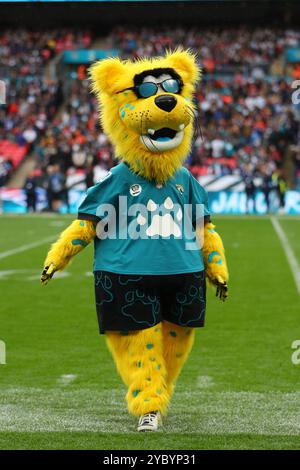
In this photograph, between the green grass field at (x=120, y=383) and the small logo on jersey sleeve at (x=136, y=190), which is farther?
the small logo on jersey sleeve at (x=136, y=190)

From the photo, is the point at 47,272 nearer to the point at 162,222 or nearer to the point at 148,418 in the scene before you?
the point at 162,222

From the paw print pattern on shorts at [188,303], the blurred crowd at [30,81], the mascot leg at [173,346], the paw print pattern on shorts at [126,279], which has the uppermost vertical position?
the paw print pattern on shorts at [126,279]

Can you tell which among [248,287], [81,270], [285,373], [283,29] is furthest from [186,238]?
[283,29]

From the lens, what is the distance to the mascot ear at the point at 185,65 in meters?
6.07

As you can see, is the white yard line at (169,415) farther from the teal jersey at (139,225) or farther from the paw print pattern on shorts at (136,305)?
the teal jersey at (139,225)

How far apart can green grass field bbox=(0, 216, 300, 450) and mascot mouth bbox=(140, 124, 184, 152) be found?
155 cm

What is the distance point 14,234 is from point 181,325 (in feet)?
48.1

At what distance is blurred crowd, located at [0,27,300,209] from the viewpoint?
29422 mm

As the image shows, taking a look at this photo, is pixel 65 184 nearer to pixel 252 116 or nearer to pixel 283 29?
pixel 252 116

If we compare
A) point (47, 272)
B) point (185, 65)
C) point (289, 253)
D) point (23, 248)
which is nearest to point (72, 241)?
point (47, 272)

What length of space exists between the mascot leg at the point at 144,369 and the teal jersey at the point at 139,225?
37 cm

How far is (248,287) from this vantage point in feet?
40.1

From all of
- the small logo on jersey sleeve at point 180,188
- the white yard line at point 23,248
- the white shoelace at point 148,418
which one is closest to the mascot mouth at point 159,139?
the small logo on jersey sleeve at point 180,188

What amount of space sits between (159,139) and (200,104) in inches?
1066
